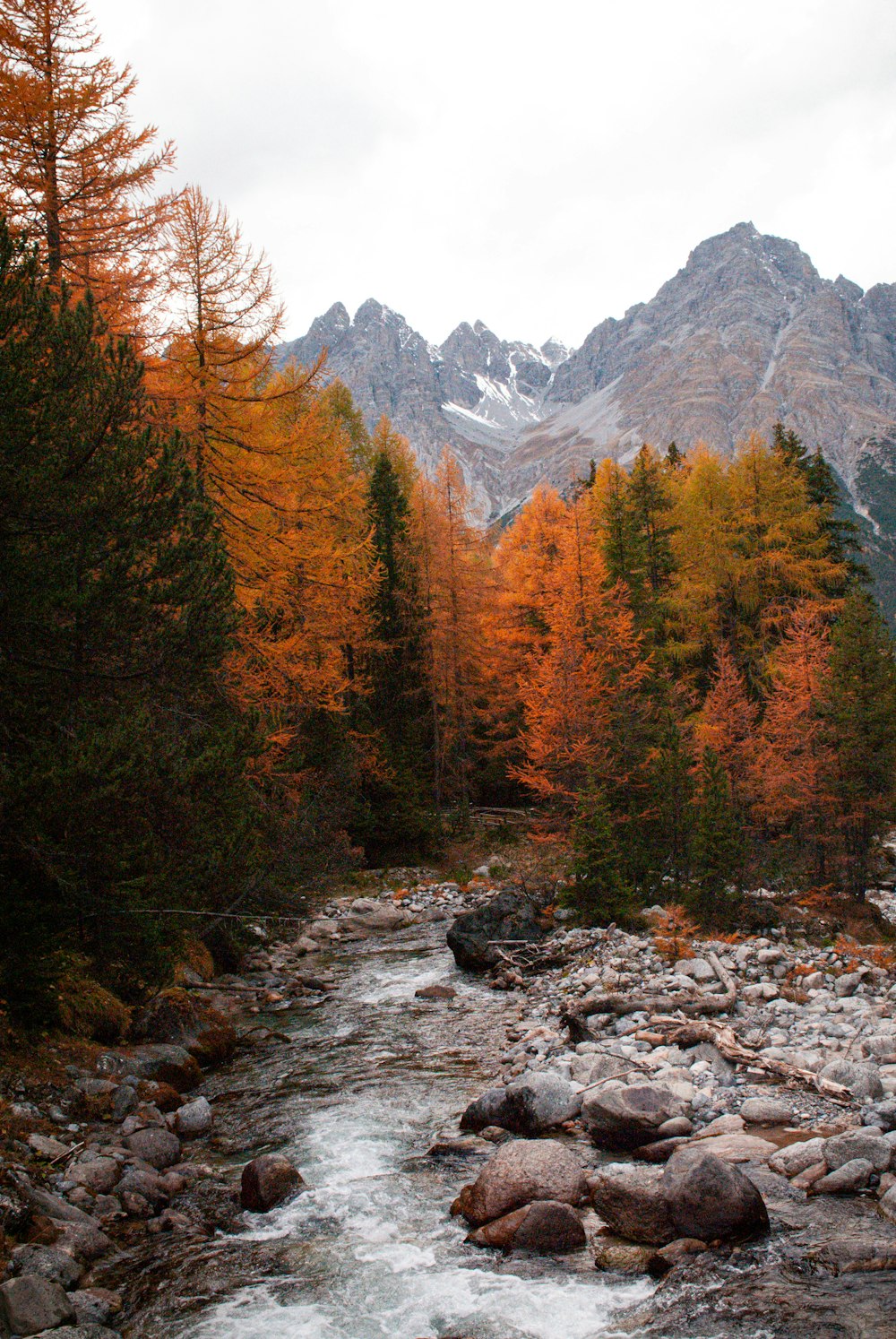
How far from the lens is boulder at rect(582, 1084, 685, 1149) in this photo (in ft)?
22.0

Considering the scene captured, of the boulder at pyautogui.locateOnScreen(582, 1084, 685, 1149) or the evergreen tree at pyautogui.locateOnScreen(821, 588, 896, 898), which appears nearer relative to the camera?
the boulder at pyautogui.locateOnScreen(582, 1084, 685, 1149)

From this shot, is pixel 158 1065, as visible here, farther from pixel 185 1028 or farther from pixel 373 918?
pixel 373 918

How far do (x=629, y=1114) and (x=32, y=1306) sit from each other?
458cm

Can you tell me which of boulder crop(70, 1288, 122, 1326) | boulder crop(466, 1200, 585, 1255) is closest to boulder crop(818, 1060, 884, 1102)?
boulder crop(466, 1200, 585, 1255)

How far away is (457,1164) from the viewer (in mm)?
6668

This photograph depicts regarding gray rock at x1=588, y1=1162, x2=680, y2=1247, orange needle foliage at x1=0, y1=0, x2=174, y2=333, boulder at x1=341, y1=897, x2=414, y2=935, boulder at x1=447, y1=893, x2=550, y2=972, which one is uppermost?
orange needle foliage at x1=0, y1=0, x2=174, y2=333

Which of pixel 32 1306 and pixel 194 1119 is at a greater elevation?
pixel 32 1306

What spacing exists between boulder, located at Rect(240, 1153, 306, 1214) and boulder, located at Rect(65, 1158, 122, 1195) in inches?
38.8

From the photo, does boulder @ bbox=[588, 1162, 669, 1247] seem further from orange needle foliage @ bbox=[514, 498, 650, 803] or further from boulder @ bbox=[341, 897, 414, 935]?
boulder @ bbox=[341, 897, 414, 935]

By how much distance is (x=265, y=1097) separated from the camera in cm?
826

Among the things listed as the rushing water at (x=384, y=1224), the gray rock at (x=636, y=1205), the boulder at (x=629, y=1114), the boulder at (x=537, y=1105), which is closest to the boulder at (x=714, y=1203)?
the gray rock at (x=636, y=1205)

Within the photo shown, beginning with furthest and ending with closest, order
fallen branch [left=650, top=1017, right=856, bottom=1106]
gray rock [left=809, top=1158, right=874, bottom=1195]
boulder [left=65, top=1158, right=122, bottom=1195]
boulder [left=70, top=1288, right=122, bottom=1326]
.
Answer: fallen branch [left=650, top=1017, right=856, bottom=1106]
boulder [left=65, top=1158, right=122, bottom=1195]
gray rock [left=809, top=1158, right=874, bottom=1195]
boulder [left=70, top=1288, right=122, bottom=1326]

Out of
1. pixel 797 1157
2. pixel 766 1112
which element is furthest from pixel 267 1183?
pixel 766 1112

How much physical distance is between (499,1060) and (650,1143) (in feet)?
9.56
